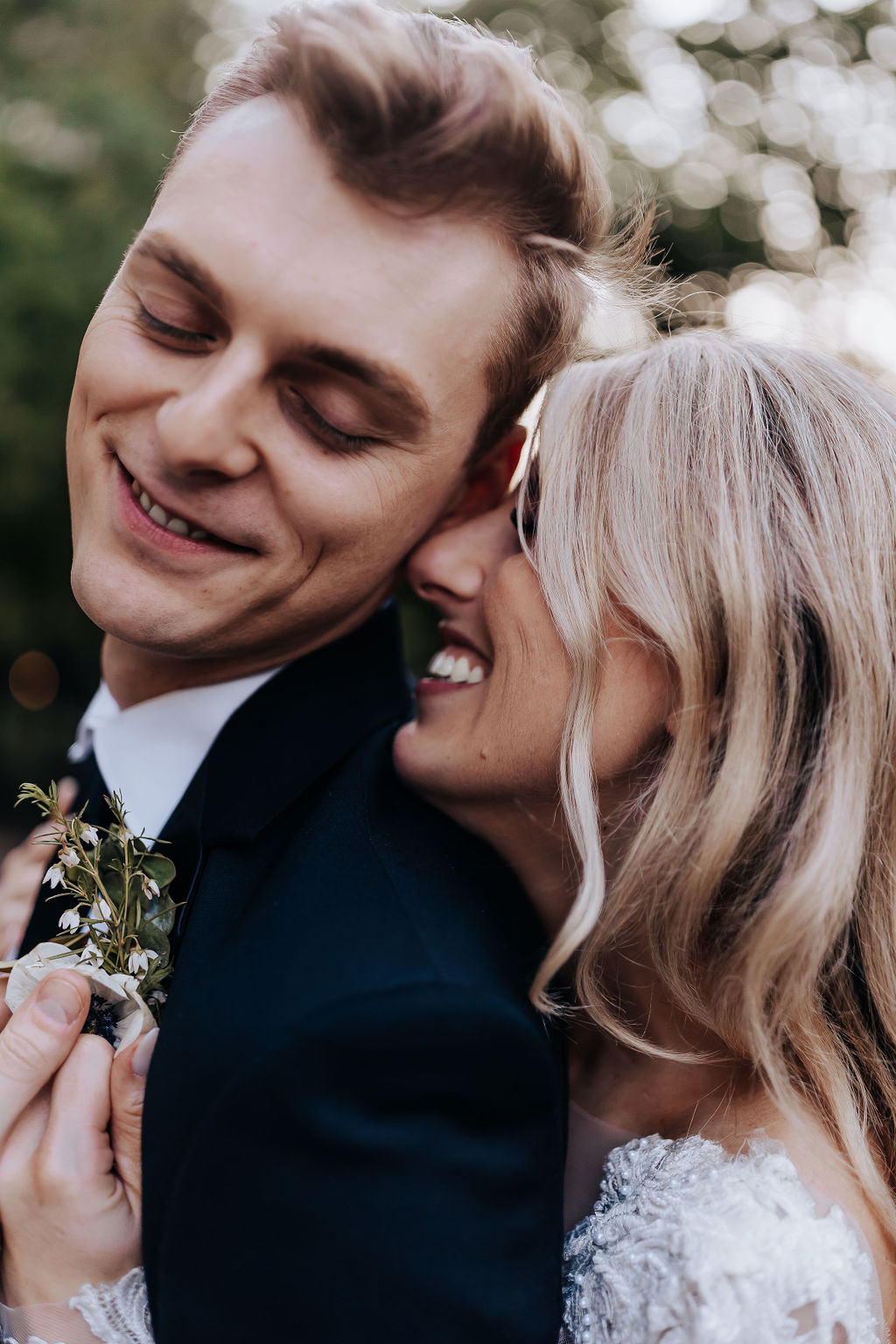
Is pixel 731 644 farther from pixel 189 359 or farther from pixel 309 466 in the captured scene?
pixel 189 359

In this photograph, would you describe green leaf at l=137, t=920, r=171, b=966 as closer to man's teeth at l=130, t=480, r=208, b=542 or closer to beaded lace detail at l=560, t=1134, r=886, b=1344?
man's teeth at l=130, t=480, r=208, b=542

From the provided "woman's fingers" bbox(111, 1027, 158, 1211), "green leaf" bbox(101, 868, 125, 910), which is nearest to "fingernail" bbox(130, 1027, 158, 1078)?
"woman's fingers" bbox(111, 1027, 158, 1211)

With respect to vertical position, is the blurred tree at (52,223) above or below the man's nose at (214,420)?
below

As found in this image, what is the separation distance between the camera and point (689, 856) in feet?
7.11

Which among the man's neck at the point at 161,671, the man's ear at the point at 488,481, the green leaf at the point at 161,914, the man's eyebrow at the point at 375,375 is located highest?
the man's eyebrow at the point at 375,375

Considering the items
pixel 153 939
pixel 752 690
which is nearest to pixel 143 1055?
pixel 153 939

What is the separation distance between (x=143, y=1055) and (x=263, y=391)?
48.3 inches

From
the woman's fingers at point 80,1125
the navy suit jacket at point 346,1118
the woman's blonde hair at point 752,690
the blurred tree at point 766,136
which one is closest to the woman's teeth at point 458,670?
the woman's blonde hair at point 752,690

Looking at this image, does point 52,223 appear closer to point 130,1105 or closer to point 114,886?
point 114,886

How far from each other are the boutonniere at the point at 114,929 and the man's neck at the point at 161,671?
397 millimetres

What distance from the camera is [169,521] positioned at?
82.7 inches

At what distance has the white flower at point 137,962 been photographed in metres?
1.93

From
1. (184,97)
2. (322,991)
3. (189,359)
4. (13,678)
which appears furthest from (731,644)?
(184,97)

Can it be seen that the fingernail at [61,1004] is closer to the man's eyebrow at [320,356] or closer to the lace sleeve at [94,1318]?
the lace sleeve at [94,1318]
